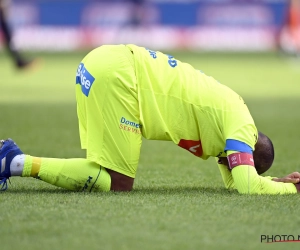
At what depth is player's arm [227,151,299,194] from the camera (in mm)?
4734

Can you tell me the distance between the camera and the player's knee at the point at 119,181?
16.1 ft

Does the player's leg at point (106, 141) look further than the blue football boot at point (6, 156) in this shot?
Yes

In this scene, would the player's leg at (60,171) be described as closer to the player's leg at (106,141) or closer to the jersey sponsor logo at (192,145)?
the player's leg at (106,141)

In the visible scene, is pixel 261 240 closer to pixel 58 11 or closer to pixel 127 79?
pixel 127 79

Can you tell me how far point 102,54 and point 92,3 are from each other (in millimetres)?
22046

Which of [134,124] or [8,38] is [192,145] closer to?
Result: [134,124]

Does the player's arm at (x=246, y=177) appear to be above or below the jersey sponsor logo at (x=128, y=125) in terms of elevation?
below

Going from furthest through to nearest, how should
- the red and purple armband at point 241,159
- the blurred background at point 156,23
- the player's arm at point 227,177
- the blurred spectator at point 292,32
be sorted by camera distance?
the blurred background at point 156,23 < the blurred spectator at point 292,32 < the player's arm at point 227,177 < the red and purple armband at point 241,159

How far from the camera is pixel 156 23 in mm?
26672

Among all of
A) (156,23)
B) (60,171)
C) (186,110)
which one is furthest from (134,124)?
(156,23)

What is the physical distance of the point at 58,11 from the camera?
26.5 metres

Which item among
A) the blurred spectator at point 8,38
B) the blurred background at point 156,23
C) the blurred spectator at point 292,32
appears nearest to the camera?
the blurred spectator at point 8,38

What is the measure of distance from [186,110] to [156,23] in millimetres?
22010

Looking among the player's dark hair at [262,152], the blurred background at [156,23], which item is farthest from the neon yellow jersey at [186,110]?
the blurred background at [156,23]
